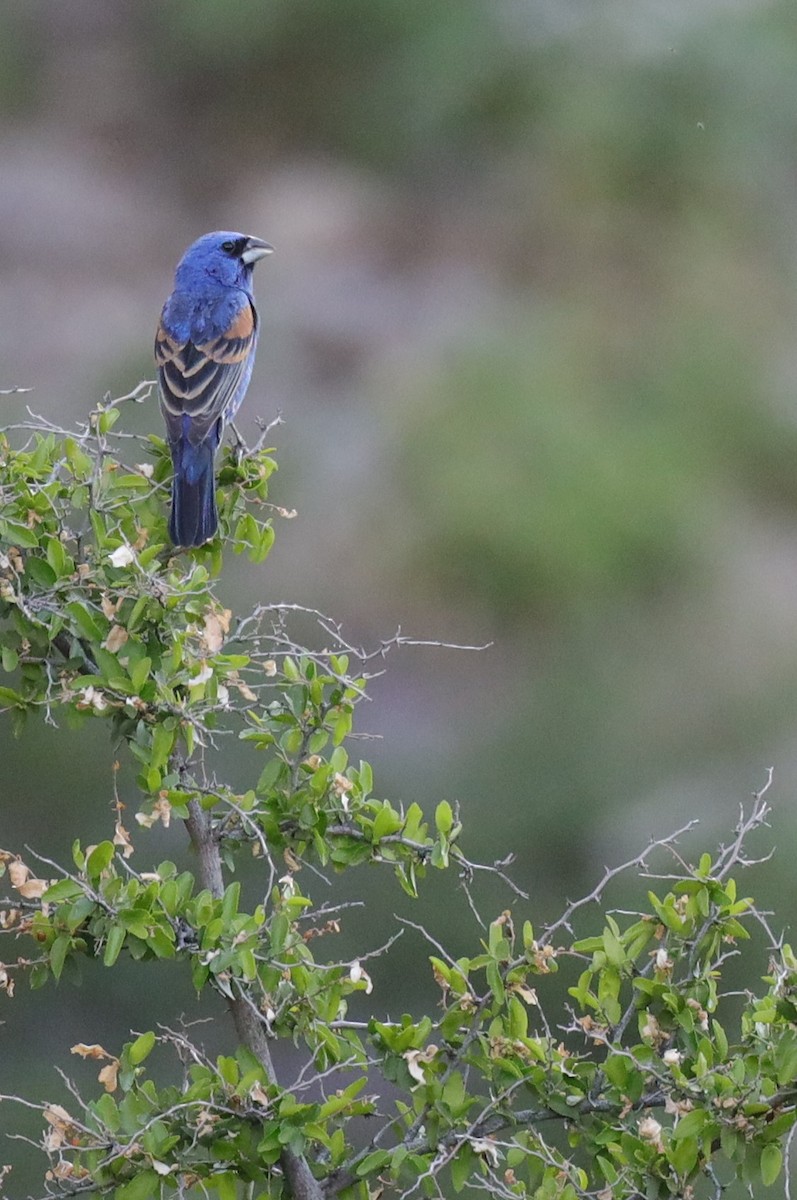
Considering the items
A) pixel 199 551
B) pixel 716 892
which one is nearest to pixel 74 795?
pixel 199 551

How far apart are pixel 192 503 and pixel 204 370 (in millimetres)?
1110

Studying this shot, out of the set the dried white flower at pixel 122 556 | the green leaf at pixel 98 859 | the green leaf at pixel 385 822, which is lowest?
the green leaf at pixel 98 859

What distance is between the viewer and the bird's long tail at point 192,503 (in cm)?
257

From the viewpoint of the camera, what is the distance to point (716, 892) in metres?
2.21

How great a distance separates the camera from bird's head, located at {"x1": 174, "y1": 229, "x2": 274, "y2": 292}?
13.5ft

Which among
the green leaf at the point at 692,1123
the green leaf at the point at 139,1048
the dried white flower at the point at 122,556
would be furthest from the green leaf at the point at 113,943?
the green leaf at the point at 692,1123

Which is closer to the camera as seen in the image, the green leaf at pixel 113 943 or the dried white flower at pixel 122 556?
the green leaf at pixel 113 943

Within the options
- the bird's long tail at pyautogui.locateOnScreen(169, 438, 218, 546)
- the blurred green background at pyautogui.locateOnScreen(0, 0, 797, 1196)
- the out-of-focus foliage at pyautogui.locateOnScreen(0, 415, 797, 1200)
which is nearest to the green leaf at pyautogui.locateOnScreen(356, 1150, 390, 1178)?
the out-of-focus foliage at pyautogui.locateOnScreen(0, 415, 797, 1200)

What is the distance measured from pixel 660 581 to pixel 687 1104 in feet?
20.6

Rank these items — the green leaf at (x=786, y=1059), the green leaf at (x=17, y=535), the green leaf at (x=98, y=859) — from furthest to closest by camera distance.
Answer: the green leaf at (x=17, y=535), the green leaf at (x=98, y=859), the green leaf at (x=786, y=1059)

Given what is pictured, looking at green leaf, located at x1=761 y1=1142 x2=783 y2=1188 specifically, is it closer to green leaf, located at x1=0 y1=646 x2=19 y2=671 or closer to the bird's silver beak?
green leaf, located at x1=0 y1=646 x2=19 y2=671

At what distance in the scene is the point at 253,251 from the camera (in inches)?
165

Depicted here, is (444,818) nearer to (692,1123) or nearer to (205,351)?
(692,1123)

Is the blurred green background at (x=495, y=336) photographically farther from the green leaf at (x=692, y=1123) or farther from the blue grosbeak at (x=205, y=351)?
the green leaf at (x=692, y=1123)
